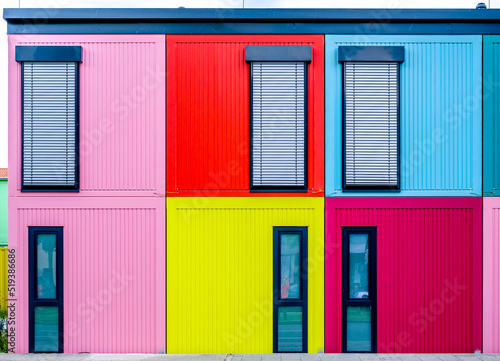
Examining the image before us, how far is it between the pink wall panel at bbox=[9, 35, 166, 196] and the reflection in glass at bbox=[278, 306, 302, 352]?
358 cm

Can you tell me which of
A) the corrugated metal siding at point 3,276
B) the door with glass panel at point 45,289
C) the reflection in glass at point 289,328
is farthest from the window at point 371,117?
the corrugated metal siding at point 3,276

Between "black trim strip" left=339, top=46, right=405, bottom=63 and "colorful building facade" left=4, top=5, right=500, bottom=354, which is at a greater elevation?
"black trim strip" left=339, top=46, right=405, bottom=63

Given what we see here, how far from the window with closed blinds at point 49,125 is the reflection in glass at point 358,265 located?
19.0ft

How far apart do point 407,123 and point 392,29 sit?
1.95m

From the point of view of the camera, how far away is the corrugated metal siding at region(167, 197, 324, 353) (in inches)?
276

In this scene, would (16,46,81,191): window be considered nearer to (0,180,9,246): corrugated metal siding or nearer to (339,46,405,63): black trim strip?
(339,46,405,63): black trim strip

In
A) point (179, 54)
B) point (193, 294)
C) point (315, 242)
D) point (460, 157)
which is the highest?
point (179, 54)

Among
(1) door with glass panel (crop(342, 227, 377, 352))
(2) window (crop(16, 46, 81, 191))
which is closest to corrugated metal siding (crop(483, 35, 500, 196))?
(1) door with glass panel (crop(342, 227, 377, 352))

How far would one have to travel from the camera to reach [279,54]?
7039 millimetres

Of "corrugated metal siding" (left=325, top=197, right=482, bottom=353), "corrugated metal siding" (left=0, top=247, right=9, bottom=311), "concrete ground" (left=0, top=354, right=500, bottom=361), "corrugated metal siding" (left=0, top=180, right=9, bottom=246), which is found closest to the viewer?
"concrete ground" (left=0, top=354, right=500, bottom=361)

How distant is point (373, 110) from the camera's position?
7086mm

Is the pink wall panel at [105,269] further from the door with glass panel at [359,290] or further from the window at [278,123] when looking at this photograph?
the door with glass panel at [359,290]

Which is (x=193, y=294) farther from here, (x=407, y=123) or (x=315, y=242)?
(x=407, y=123)

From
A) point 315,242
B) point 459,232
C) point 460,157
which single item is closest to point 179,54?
point 315,242
